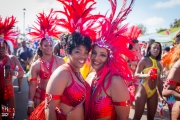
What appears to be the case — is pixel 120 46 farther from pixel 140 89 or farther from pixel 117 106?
pixel 140 89

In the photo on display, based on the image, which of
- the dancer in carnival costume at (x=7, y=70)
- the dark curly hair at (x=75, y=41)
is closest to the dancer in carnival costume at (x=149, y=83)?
the dark curly hair at (x=75, y=41)

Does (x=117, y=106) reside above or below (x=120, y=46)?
below

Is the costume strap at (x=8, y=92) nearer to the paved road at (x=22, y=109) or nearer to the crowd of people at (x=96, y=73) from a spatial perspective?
the crowd of people at (x=96, y=73)

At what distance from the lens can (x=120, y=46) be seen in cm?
239

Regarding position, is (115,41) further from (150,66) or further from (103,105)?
(150,66)

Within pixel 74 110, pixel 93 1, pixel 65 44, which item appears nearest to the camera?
pixel 74 110

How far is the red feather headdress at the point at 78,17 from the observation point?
2330 mm

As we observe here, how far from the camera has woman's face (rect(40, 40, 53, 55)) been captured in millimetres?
3688

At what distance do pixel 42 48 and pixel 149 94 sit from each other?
2475 mm

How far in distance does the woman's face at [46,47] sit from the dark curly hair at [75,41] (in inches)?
56.4

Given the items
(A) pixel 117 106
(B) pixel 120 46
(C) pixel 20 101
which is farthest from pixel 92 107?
(C) pixel 20 101

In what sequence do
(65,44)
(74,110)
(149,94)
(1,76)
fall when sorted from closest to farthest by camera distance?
1. (74,110)
2. (65,44)
3. (1,76)
4. (149,94)

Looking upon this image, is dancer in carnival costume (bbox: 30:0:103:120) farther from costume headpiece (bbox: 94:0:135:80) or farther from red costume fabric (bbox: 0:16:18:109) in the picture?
red costume fabric (bbox: 0:16:18:109)

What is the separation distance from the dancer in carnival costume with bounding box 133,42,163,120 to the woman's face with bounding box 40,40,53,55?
2027 millimetres
